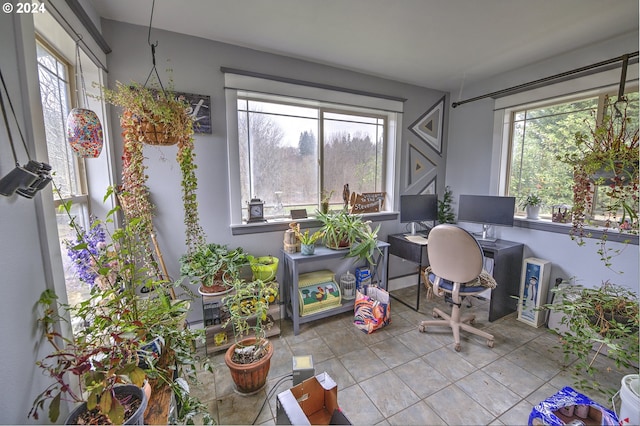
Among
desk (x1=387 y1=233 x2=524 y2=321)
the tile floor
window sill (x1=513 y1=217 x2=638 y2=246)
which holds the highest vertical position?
window sill (x1=513 y1=217 x2=638 y2=246)

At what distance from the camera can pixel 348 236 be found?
254 cm

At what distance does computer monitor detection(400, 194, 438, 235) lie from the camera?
2.96 meters

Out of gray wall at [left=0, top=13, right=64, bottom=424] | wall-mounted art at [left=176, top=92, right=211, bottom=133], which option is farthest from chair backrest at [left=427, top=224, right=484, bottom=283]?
gray wall at [left=0, top=13, right=64, bottom=424]

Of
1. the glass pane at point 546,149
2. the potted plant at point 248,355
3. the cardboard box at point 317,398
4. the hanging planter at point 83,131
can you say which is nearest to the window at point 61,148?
the hanging planter at point 83,131

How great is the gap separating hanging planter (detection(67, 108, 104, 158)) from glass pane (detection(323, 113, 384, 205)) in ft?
6.36

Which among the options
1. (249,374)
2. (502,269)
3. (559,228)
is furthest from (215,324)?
(559,228)

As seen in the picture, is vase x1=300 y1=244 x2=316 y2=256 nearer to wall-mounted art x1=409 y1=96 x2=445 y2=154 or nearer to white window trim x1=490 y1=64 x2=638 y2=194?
wall-mounted art x1=409 y1=96 x2=445 y2=154

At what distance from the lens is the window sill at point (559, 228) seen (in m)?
2.03

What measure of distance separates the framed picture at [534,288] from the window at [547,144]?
0.56 metres

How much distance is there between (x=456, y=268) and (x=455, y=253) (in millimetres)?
139

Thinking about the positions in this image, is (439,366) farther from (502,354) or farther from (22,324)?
(22,324)

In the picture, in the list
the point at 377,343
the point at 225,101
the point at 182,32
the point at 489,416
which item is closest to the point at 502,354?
the point at 489,416

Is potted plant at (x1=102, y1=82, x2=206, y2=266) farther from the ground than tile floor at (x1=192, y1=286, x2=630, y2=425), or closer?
farther from the ground

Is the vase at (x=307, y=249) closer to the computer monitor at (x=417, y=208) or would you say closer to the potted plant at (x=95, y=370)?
the computer monitor at (x=417, y=208)
